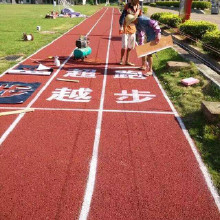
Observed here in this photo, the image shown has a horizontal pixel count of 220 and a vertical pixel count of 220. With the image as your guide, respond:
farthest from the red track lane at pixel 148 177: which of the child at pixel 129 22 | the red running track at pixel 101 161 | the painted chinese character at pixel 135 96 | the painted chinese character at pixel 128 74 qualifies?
the child at pixel 129 22

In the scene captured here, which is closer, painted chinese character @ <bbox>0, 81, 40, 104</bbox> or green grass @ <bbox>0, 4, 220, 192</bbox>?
green grass @ <bbox>0, 4, 220, 192</bbox>

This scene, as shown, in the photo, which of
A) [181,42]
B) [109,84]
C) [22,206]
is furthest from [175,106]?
[181,42]

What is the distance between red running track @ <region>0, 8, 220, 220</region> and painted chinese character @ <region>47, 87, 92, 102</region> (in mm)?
40

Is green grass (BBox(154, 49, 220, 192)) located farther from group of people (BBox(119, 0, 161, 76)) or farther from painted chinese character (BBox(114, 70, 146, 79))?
group of people (BBox(119, 0, 161, 76))

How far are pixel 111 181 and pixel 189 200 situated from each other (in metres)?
1.28

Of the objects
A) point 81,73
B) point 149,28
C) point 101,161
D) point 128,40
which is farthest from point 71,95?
point 128,40

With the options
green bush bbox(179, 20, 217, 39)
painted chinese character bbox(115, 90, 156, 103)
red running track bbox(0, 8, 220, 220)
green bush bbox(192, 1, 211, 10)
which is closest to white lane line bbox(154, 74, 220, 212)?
red running track bbox(0, 8, 220, 220)

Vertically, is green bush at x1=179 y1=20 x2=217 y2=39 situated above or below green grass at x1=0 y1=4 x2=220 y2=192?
above

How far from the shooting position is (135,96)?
7961mm

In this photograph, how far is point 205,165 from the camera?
4.82 metres

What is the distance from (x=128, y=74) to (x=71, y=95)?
9.82 feet

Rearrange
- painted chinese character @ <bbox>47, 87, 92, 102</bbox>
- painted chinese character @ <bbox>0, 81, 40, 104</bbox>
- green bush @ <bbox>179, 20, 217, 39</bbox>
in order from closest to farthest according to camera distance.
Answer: painted chinese character @ <bbox>0, 81, 40, 104</bbox>
painted chinese character @ <bbox>47, 87, 92, 102</bbox>
green bush @ <bbox>179, 20, 217, 39</bbox>

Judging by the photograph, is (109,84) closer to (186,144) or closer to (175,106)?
(175,106)

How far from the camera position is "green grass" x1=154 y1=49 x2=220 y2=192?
5098 millimetres
